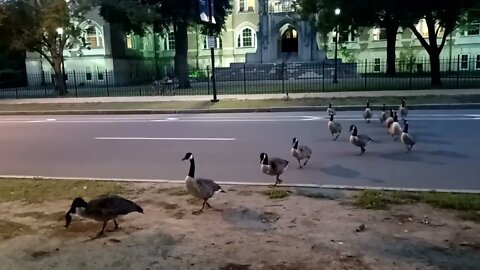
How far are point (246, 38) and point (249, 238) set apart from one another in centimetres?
5543

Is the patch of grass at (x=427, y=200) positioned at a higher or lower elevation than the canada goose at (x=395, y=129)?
lower

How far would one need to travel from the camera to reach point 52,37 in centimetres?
2934

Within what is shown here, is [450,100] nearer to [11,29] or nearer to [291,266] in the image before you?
[291,266]

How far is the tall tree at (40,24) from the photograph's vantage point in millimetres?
28547

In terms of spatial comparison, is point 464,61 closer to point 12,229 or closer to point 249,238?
point 249,238

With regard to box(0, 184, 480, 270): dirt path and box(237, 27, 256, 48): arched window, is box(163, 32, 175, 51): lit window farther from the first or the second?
box(0, 184, 480, 270): dirt path

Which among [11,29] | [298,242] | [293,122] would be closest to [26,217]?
[298,242]

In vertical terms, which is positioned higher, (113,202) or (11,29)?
(11,29)

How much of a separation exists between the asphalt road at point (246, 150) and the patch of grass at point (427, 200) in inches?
31.1

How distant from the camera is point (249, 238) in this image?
544 cm

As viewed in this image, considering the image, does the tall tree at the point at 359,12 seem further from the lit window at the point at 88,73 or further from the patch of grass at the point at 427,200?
the lit window at the point at 88,73

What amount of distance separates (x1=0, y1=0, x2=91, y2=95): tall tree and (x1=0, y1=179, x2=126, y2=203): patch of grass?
22379 millimetres

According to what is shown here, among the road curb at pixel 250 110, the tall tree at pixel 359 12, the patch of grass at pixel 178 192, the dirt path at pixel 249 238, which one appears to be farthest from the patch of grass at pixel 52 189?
the tall tree at pixel 359 12

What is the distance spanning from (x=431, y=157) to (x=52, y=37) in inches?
1021
